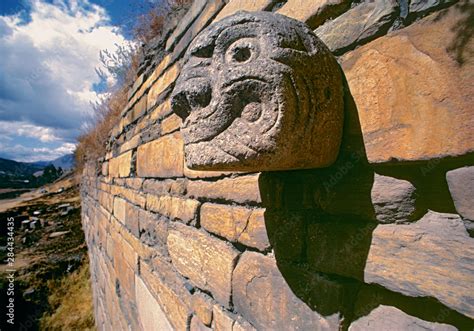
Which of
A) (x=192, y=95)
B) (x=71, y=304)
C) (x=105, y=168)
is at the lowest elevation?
(x=71, y=304)

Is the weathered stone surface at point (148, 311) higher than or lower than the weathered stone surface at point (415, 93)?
lower

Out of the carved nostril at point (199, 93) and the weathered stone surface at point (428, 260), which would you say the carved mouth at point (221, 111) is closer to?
the carved nostril at point (199, 93)

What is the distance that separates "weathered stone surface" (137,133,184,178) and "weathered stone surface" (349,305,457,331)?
3.89 ft

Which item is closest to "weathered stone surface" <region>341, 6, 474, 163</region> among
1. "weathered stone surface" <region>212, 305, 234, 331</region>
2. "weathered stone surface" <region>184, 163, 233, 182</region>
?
"weathered stone surface" <region>184, 163, 233, 182</region>

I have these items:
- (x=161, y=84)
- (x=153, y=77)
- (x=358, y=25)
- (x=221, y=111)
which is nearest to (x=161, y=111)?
(x=161, y=84)

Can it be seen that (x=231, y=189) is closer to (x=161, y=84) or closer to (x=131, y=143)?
(x=161, y=84)

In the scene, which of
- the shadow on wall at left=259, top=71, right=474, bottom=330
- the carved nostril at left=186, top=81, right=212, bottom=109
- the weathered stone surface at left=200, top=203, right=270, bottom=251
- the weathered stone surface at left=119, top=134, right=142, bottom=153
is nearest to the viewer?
the shadow on wall at left=259, top=71, right=474, bottom=330

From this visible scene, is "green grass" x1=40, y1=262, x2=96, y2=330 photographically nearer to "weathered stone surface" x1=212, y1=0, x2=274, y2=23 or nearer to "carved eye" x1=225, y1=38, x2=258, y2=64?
"weathered stone surface" x1=212, y1=0, x2=274, y2=23

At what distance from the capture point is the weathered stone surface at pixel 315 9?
84cm

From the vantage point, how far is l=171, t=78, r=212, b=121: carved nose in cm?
77

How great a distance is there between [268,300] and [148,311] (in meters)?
1.42

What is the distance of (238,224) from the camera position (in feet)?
3.85

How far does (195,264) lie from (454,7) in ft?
4.37

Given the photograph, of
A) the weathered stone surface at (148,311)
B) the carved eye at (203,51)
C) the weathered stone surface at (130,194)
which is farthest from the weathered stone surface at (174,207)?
the carved eye at (203,51)
